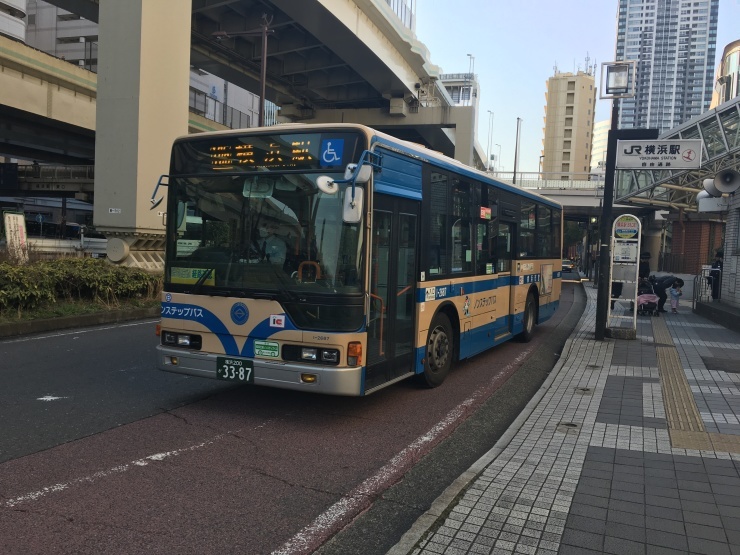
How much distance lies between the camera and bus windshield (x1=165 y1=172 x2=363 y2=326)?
5863 mm

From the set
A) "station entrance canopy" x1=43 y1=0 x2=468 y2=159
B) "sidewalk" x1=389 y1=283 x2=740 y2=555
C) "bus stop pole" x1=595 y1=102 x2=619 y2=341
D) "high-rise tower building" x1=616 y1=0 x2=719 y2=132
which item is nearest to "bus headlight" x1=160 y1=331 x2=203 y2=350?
"sidewalk" x1=389 y1=283 x2=740 y2=555

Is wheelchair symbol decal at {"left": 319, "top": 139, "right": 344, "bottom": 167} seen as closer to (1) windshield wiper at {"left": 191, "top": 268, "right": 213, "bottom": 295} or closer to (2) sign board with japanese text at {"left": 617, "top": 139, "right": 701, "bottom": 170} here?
(1) windshield wiper at {"left": 191, "top": 268, "right": 213, "bottom": 295}

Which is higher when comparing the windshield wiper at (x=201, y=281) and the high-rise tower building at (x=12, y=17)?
the high-rise tower building at (x=12, y=17)

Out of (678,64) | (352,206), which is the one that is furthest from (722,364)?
(678,64)

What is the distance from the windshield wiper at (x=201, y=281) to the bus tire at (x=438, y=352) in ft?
9.05

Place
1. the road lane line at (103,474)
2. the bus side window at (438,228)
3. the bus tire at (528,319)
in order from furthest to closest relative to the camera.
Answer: the bus tire at (528,319)
the bus side window at (438,228)
the road lane line at (103,474)

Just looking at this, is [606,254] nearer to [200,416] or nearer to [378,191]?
[378,191]

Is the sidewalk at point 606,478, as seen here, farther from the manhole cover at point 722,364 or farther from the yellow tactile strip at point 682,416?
the manhole cover at point 722,364

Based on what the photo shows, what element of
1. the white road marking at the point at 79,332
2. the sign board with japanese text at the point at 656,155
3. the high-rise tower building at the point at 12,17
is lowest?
the white road marking at the point at 79,332

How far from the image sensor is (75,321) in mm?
12469

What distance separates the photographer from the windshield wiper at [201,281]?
642 centimetres

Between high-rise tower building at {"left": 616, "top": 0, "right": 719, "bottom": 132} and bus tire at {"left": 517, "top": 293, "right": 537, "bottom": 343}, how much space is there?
12294 cm

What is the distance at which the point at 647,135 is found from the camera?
13.1 meters

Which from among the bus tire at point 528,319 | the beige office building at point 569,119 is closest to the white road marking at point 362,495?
the bus tire at point 528,319
